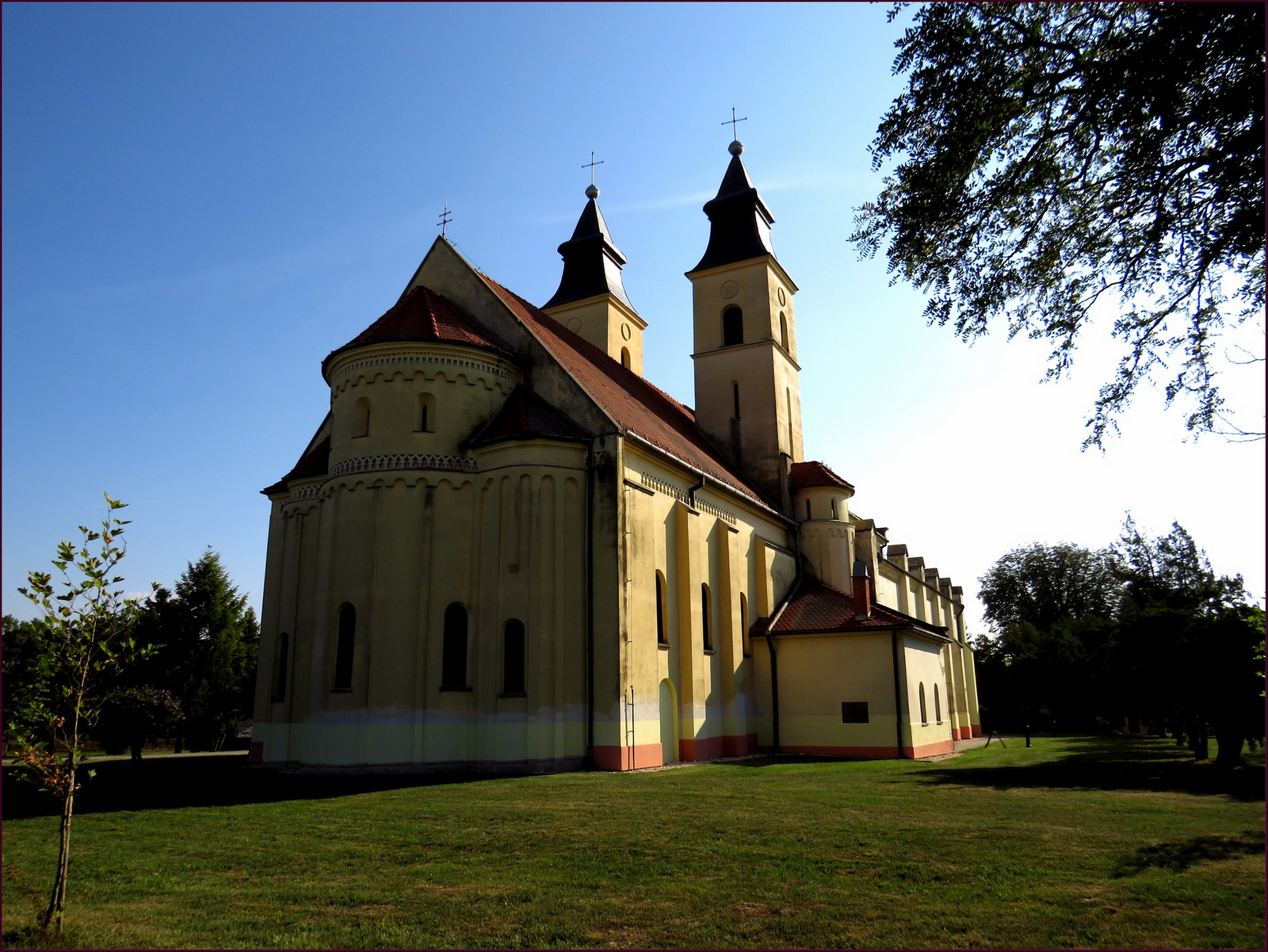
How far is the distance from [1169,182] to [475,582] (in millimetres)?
17928

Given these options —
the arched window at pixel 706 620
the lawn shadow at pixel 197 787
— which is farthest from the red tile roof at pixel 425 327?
the lawn shadow at pixel 197 787

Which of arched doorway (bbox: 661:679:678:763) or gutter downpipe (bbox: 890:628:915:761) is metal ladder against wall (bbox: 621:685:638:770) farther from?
gutter downpipe (bbox: 890:628:915:761)

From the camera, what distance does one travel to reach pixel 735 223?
39.5 meters

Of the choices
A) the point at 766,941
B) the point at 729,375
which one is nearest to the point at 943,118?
the point at 766,941

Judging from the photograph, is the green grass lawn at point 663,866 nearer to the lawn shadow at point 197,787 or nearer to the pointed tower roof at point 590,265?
the lawn shadow at point 197,787

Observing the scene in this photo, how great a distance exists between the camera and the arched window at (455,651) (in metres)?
22.3

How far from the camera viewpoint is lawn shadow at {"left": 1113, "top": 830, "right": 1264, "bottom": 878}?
920 cm

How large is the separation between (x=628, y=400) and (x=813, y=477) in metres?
10.8

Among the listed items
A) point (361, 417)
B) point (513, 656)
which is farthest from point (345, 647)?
point (361, 417)

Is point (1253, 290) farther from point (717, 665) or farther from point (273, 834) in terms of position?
point (717, 665)

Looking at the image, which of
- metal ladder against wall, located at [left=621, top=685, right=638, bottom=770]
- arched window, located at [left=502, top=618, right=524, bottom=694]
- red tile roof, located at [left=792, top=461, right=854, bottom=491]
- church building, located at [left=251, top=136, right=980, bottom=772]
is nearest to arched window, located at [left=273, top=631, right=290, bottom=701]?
church building, located at [left=251, top=136, right=980, bottom=772]

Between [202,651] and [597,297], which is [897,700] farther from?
[202,651]

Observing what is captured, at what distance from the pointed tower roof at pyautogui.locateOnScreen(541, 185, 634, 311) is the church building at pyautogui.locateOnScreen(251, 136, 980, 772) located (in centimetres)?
882

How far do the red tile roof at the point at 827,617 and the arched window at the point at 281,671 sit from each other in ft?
51.8
